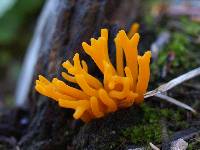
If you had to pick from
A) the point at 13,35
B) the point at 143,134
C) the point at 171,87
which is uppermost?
the point at 13,35

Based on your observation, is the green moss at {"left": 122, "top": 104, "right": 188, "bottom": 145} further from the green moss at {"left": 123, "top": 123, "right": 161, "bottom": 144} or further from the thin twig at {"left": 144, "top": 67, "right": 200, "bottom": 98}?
the thin twig at {"left": 144, "top": 67, "right": 200, "bottom": 98}

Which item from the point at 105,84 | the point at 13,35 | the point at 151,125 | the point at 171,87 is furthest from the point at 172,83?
the point at 13,35

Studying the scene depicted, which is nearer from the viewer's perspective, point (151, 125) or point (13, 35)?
point (151, 125)

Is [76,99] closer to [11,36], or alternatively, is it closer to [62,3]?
[62,3]

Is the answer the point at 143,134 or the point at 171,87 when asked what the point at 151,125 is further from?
the point at 171,87

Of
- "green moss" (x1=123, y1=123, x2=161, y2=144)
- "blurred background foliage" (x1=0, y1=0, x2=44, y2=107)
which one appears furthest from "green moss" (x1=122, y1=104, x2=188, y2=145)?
"blurred background foliage" (x1=0, y1=0, x2=44, y2=107)
